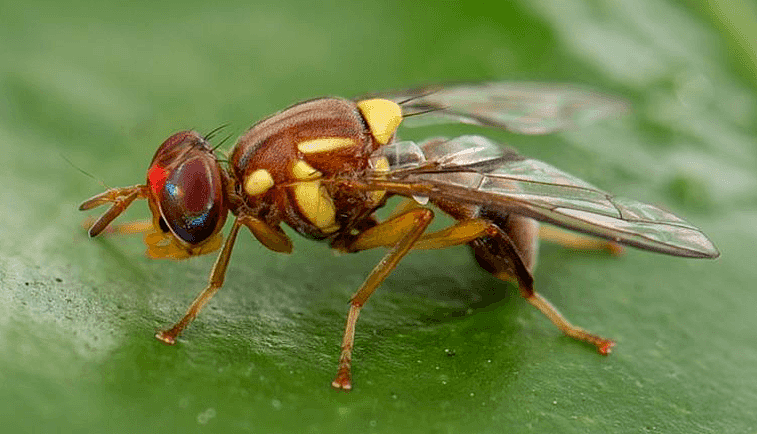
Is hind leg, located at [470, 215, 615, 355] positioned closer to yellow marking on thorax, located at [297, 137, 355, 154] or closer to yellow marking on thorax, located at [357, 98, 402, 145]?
yellow marking on thorax, located at [357, 98, 402, 145]

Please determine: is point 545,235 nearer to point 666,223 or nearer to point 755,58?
point 666,223

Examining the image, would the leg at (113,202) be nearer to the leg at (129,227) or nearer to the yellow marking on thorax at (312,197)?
the leg at (129,227)

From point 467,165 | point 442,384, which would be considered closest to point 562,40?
point 467,165

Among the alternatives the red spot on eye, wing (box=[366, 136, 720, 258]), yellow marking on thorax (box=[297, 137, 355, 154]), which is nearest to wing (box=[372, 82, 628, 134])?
wing (box=[366, 136, 720, 258])

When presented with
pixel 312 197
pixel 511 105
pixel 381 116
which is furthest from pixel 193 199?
pixel 511 105

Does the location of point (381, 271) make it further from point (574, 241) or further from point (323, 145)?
point (574, 241)
